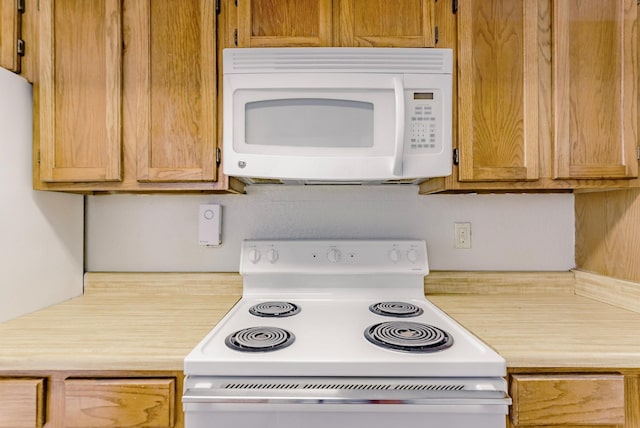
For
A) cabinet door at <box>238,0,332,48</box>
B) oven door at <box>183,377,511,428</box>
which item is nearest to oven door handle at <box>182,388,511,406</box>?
oven door at <box>183,377,511,428</box>

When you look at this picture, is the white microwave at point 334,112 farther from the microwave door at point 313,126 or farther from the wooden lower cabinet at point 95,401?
the wooden lower cabinet at point 95,401

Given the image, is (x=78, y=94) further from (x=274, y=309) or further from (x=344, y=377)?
(x=344, y=377)

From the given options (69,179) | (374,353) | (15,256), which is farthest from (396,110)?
(15,256)

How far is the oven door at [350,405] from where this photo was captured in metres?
0.90

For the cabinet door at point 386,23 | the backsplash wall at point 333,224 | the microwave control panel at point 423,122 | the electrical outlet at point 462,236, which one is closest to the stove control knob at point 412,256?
the backsplash wall at point 333,224

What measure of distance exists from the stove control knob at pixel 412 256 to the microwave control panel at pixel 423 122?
0.48 meters

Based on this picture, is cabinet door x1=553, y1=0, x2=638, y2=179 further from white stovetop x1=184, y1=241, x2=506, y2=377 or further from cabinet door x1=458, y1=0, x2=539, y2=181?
white stovetop x1=184, y1=241, x2=506, y2=377

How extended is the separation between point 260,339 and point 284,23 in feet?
3.42

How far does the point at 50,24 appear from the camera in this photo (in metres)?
1.30

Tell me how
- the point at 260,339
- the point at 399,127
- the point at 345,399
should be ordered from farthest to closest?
the point at 399,127 < the point at 260,339 < the point at 345,399

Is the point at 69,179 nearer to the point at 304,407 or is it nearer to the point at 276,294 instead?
the point at 276,294

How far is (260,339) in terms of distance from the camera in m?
1.04

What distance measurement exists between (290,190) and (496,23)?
0.98 metres

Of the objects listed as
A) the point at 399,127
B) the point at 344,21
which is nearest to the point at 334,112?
the point at 399,127
